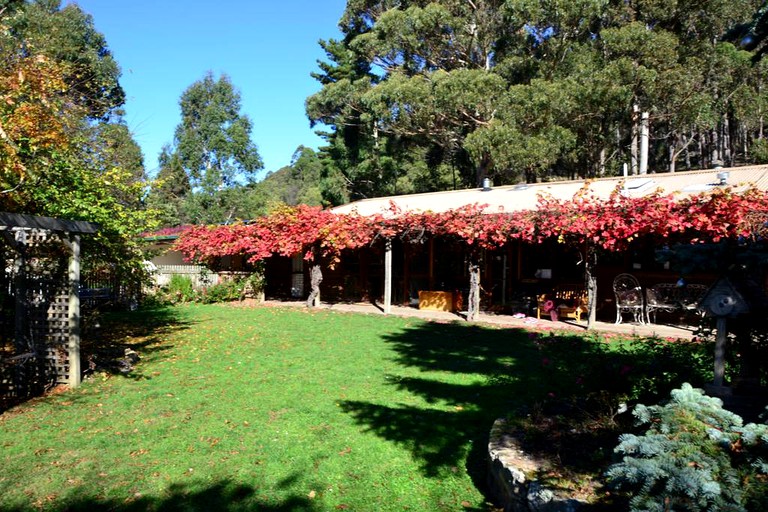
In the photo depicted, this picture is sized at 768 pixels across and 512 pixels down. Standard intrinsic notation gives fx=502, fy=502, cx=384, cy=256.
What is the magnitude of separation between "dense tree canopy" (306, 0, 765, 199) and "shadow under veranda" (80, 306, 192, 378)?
14.5 meters

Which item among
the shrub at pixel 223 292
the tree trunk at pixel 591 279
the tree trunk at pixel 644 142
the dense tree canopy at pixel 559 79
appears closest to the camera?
the tree trunk at pixel 591 279

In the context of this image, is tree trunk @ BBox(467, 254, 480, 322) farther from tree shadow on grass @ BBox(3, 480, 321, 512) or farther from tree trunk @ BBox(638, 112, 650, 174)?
tree trunk @ BBox(638, 112, 650, 174)

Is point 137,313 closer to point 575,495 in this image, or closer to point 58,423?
point 58,423

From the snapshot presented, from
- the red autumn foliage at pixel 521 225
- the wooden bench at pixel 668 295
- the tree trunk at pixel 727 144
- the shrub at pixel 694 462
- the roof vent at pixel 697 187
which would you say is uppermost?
the tree trunk at pixel 727 144

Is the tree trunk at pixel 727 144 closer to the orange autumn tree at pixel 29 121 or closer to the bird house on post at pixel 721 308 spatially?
the bird house on post at pixel 721 308

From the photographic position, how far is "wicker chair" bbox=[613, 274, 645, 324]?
11.1m

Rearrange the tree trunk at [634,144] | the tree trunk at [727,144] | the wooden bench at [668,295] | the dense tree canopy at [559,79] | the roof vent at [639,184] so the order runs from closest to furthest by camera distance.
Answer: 1. the wooden bench at [668,295]
2. the roof vent at [639,184]
3. the dense tree canopy at [559,79]
4. the tree trunk at [634,144]
5. the tree trunk at [727,144]

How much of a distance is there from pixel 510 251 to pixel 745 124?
2062 centimetres

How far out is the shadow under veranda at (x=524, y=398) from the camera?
4.15m

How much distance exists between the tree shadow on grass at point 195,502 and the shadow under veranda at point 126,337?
149 inches

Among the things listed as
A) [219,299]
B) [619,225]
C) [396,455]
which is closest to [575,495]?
[396,455]

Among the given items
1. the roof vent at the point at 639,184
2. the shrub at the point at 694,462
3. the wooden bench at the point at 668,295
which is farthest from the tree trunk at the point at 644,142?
the shrub at the point at 694,462

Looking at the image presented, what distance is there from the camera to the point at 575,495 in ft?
10.0

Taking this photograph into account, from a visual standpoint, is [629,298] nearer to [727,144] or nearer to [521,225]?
[521,225]
